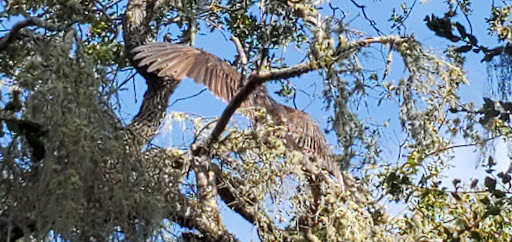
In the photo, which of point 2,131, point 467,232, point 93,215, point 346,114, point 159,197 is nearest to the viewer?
point 2,131

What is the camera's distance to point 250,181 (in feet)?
13.3

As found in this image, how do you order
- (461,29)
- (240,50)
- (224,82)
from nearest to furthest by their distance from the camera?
(461,29), (224,82), (240,50)

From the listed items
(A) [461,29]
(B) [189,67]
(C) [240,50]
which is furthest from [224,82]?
(A) [461,29]

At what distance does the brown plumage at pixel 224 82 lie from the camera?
13.5 ft

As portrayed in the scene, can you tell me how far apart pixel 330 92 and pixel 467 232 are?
976 mm

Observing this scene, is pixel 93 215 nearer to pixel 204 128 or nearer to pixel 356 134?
pixel 356 134

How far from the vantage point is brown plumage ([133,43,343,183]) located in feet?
13.5

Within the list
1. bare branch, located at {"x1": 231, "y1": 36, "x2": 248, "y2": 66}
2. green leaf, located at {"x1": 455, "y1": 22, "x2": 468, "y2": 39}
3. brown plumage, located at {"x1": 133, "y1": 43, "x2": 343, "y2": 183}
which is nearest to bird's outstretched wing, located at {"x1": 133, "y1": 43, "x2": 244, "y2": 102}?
brown plumage, located at {"x1": 133, "y1": 43, "x2": 343, "y2": 183}

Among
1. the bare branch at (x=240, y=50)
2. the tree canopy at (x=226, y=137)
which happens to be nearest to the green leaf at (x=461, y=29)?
the tree canopy at (x=226, y=137)

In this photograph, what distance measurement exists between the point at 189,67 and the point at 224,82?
0.17 metres

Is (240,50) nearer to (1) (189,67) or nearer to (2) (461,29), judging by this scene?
(1) (189,67)

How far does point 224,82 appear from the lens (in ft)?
13.7

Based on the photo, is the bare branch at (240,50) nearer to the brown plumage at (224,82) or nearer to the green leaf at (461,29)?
the brown plumage at (224,82)

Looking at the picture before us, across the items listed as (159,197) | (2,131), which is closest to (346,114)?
(159,197)
